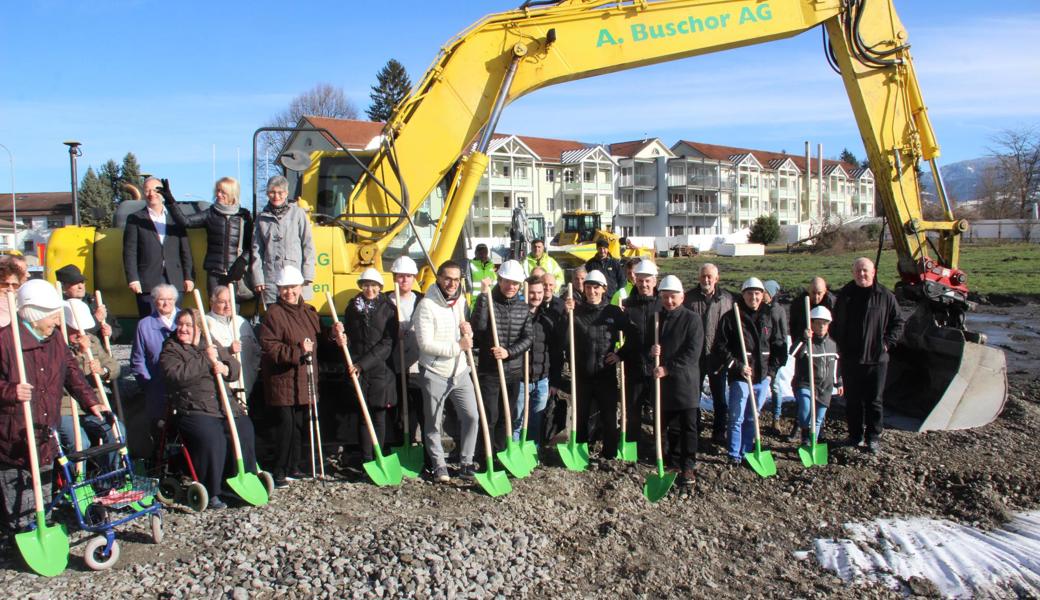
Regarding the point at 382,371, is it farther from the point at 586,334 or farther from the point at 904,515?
the point at 904,515

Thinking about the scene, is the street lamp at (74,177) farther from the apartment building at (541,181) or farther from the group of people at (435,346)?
the apartment building at (541,181)

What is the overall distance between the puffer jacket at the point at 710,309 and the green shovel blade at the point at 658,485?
4.50 ft

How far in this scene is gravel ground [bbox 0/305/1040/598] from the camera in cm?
439

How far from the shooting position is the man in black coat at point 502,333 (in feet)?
21.4

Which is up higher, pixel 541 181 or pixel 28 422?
pixel 541 181

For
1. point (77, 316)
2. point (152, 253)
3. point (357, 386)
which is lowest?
point (357, 386)

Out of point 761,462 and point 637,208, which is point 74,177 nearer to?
point 761,462

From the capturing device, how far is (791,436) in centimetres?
771

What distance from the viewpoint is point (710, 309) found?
7.06 meters

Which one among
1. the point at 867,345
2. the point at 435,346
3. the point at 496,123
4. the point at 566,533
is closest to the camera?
the point at 566,533

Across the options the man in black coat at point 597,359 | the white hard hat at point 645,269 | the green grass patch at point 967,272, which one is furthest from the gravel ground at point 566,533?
the green grass patch at point 967,272

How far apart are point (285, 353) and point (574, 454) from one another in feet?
8.31

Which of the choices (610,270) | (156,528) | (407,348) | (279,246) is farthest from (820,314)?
(156,528)

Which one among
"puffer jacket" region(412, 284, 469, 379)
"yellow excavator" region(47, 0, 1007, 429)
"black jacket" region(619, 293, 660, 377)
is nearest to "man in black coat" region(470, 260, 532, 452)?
"puffer jacket" region(412, 284, 469, 379)
